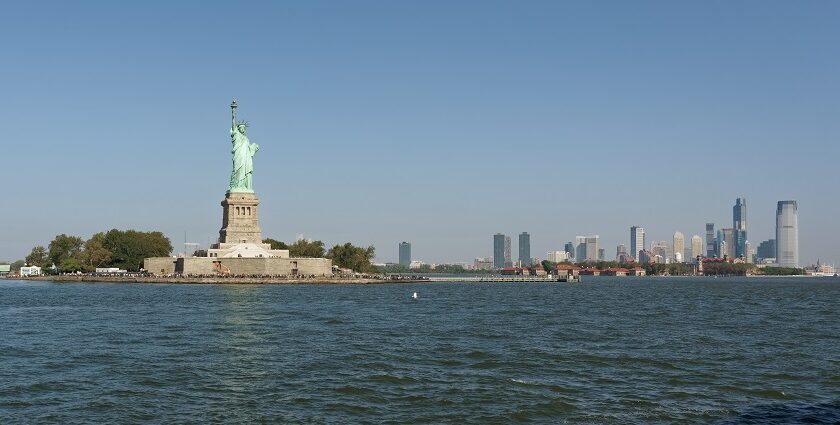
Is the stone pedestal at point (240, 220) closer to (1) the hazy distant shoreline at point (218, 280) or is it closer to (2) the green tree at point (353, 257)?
(1) the hazy distant shoreline at point (218, 280)

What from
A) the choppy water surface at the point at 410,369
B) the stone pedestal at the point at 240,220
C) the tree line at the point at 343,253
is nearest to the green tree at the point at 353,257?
the tree line at the point at 343,253

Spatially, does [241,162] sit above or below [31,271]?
above

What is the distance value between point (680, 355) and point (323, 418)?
1677 cm

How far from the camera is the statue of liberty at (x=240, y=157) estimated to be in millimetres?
110688

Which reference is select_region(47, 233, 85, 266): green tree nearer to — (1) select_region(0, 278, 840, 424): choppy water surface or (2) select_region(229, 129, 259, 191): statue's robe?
(2) select_region(229, 129, 259, 191): statue's robe

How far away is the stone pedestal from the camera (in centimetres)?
10919

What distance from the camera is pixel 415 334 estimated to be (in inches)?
1540

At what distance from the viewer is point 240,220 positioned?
10981cm

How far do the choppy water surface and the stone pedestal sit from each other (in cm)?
5939

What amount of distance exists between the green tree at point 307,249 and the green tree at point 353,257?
9.45 feet

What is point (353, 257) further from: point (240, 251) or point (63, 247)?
point (63, 247)

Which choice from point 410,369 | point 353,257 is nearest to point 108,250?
point 353,257

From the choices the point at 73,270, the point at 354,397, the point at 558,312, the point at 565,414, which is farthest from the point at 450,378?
the point at 73,270

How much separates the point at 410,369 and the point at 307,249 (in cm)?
10906
